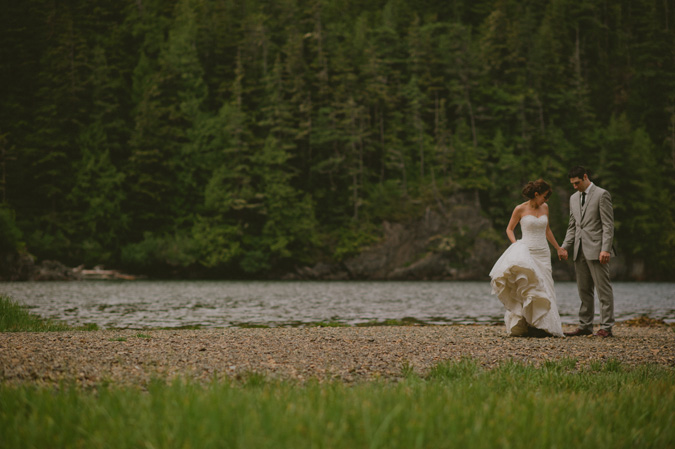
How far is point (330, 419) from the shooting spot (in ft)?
12.6

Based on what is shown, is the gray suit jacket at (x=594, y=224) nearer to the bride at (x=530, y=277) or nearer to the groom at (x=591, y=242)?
the groom at (x=591, y=242)

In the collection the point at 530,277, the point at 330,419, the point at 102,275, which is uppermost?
the point at 530,277

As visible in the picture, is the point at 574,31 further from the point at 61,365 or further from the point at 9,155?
the point at 61,365

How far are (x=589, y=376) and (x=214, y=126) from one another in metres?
65.2

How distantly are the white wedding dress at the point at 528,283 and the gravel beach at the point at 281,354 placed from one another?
1.49 ft

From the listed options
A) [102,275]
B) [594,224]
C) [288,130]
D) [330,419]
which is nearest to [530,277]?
[594,224]

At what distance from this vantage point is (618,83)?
278 ft

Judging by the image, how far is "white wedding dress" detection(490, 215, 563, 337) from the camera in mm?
11375

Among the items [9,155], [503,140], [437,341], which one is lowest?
[437,341]

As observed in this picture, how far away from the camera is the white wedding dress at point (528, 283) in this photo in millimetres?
11375

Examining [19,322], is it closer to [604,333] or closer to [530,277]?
[530,277]

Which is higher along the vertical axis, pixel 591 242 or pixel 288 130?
pixel 288 130

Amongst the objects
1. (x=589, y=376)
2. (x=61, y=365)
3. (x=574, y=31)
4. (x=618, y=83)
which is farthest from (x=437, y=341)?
(x=574, y=31)

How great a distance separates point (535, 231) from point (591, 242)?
3.68ft
